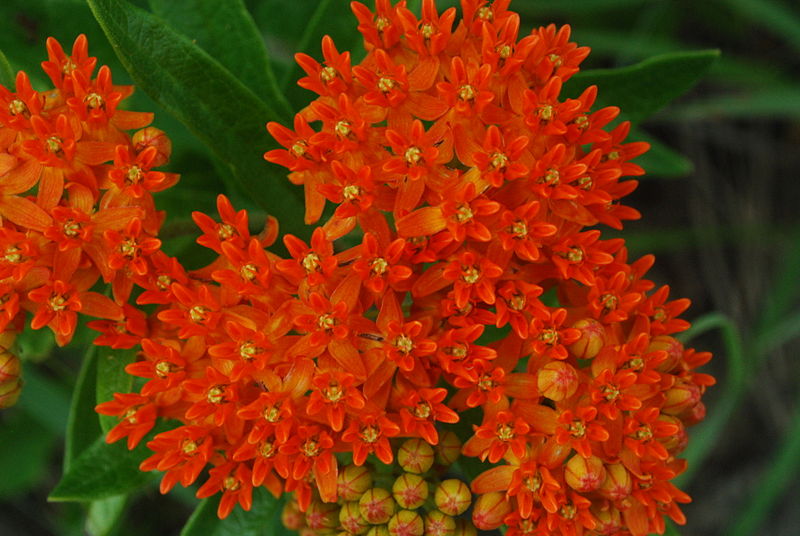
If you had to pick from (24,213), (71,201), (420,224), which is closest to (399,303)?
(420,224)

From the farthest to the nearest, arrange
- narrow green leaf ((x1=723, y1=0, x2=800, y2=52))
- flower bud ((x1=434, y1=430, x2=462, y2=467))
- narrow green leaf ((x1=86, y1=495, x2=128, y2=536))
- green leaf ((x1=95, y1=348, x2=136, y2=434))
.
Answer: narrow green leaf ((x1=723, y1=0, x2=800, y2=52))
narrow green leaf ((x1=86, y1=495, x2=128, y2=536))
green leaf ((x1=95, y1=348, x2=136, y2=434))
flower bud ((x1=434, y1=430, x2=462, y2=467))

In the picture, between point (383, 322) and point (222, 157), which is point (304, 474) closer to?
point (383, 322)

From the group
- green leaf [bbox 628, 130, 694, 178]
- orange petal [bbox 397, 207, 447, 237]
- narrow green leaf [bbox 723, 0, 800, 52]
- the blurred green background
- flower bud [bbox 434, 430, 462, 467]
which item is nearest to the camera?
orange petal [bbox 397, 207, 447, 237]

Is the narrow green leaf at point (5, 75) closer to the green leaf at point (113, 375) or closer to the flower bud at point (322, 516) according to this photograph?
the green leaf at point (113, 375)

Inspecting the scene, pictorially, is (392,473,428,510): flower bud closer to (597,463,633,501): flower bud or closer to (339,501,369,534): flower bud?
(339,501,369,534): flower bud

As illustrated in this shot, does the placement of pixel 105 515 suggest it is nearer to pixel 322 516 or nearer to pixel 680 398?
pixel 322 516

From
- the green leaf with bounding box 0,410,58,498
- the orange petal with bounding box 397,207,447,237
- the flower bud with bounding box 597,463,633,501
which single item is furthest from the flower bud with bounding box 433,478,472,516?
the green leaf with bounding box 0,410,58,498
